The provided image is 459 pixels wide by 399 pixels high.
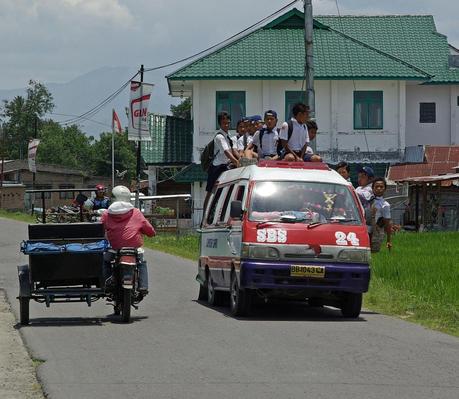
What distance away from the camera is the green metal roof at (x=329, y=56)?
51.1 meters

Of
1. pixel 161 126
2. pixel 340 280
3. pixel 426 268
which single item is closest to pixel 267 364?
pixel 340 280

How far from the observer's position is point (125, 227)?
14.9 meters

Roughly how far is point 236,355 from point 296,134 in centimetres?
719

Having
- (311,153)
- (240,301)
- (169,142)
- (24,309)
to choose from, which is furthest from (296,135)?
(169,142)

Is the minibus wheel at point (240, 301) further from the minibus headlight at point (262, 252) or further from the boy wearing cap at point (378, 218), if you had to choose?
the boy wearing cap at point (378, 218)

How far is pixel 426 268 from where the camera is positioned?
21.8 metres

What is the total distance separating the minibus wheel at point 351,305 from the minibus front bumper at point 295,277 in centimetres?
34

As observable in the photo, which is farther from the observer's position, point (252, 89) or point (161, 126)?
point (161, 126)

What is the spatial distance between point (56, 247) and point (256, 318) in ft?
9.18

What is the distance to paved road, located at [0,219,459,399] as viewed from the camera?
9.29 meters

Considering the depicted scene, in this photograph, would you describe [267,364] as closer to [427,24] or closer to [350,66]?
[350,66]

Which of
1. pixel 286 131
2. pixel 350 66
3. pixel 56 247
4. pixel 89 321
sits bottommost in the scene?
pixel 89 321

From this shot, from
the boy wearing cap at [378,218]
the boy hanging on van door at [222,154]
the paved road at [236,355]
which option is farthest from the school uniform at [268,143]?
the paved road at [236,355]

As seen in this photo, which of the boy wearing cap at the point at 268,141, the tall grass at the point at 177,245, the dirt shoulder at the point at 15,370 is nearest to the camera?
the dirt shoulder at the point at 15,370
